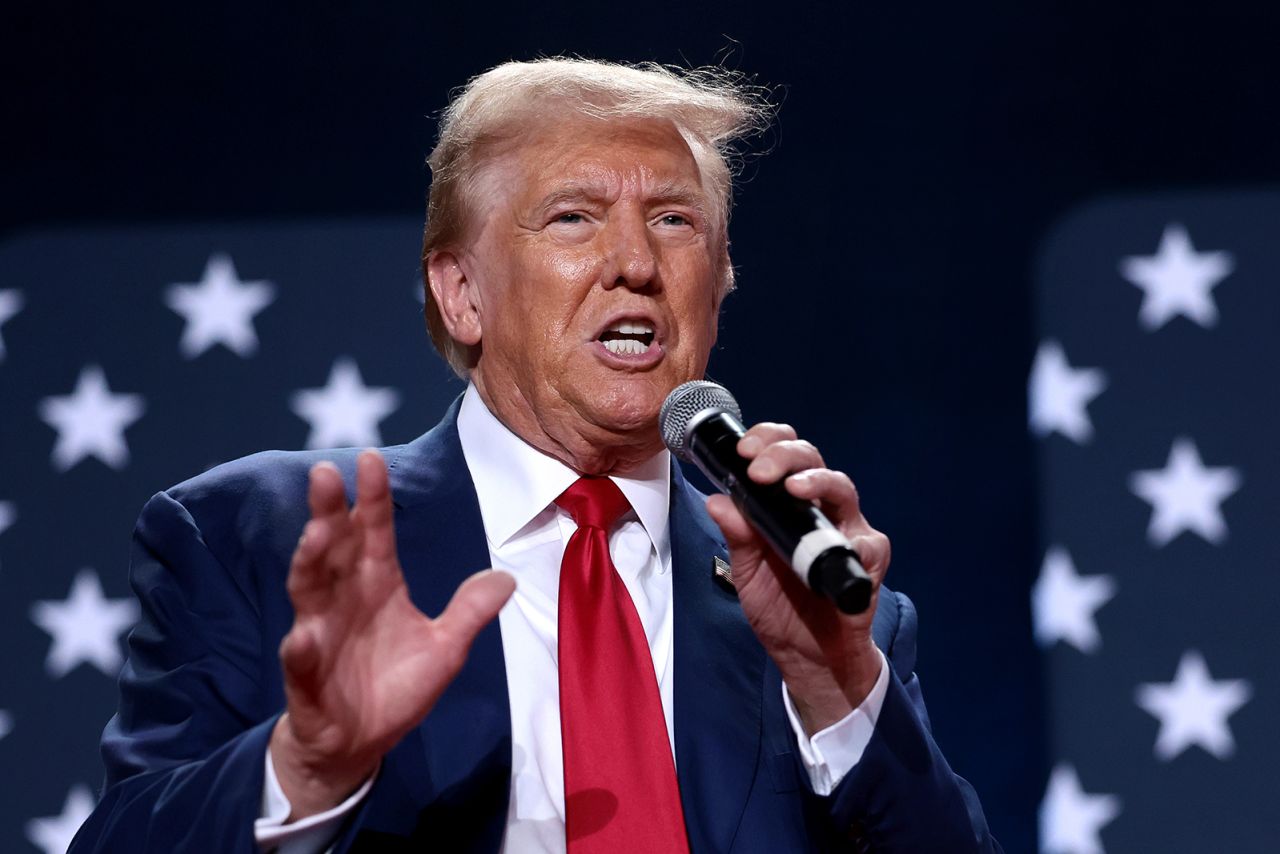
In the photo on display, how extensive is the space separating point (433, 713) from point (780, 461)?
51cm

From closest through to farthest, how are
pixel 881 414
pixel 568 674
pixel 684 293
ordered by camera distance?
1. pixel 568 674
2. pixel 684 293
3. pixel 881 414

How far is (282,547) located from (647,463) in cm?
49

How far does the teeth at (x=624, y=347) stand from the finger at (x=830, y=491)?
0.44 meters

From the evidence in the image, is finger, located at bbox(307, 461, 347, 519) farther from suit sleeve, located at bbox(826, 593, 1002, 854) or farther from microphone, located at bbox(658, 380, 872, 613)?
suit sleeve, located at bbox(826, 593, 1002, 854)

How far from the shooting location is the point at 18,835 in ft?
8.70

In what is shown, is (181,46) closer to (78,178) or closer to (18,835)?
(78,178)

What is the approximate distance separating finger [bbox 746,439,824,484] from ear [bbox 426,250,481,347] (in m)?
0.73

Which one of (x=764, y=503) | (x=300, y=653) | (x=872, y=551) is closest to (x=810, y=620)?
(x=872, y=551)

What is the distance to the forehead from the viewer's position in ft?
6.07

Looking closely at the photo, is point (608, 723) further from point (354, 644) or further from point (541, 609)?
point (354, 644)

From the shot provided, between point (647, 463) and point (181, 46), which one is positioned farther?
point (181, 46)

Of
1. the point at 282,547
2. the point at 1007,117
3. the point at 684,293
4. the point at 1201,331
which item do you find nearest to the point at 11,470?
the point at 282,547

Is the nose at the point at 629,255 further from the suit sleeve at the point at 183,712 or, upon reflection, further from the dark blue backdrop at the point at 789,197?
the dark blue backdrop at the point at 789,197

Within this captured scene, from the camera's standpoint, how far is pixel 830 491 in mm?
1342
